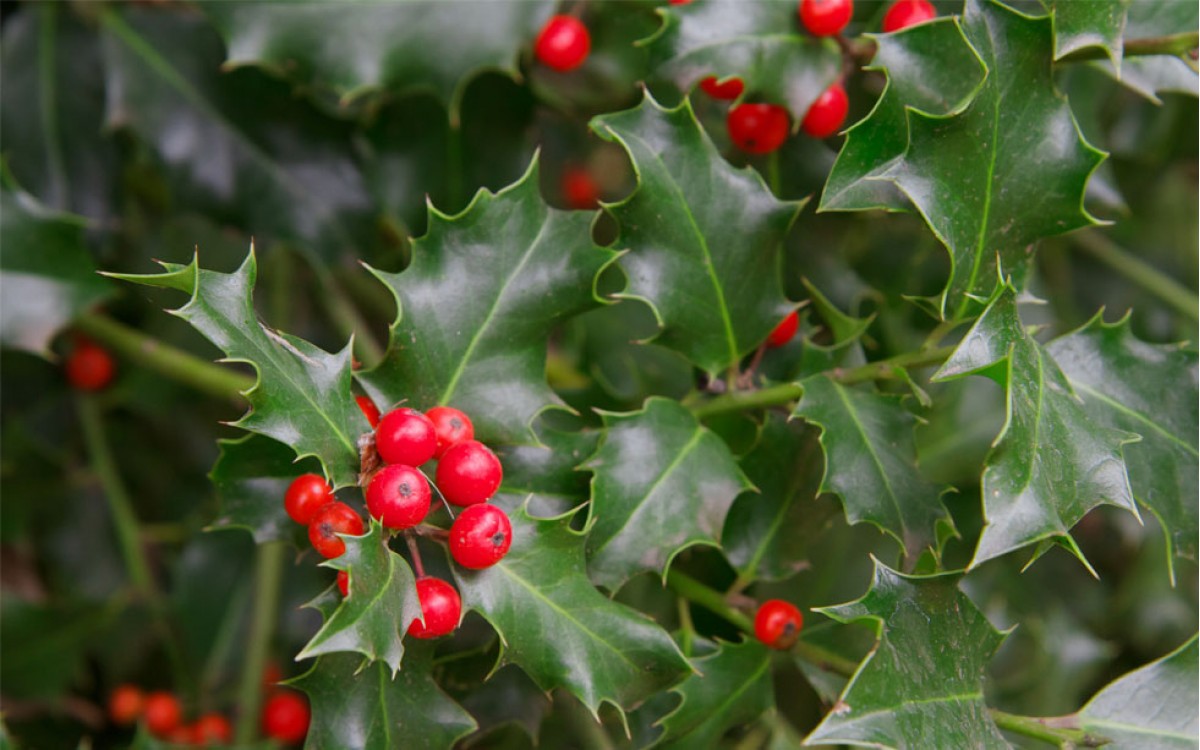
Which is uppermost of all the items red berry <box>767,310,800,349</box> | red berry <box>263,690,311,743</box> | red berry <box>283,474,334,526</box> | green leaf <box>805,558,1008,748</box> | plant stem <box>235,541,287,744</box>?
red berry <box>283,474,334,526</box>

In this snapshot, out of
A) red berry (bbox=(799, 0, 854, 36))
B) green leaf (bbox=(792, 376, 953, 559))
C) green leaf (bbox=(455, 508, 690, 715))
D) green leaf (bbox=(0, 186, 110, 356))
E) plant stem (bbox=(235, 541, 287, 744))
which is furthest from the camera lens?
plant stem (bbox=(235, 541, 287, 744))

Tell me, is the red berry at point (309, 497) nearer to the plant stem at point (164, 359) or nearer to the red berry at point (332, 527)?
the red berry at point (332, 527)

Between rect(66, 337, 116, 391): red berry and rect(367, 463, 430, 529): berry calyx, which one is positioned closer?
rect(367, 463, 430, 529): berry calyx

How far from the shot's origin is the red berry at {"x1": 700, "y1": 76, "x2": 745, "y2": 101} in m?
1.03

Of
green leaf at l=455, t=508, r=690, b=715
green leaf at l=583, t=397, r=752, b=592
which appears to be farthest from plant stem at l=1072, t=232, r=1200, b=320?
green leaf at l=455, t=508, r=690, b=715

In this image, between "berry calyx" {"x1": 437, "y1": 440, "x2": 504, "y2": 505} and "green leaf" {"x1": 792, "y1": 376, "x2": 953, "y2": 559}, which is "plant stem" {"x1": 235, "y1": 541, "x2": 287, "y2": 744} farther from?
"green leaf" {"x1": 792, "y1": 376, "x2": 953, "y2": 559}

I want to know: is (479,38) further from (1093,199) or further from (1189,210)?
(1189,210)

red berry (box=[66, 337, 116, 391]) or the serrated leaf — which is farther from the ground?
the serrated leaf

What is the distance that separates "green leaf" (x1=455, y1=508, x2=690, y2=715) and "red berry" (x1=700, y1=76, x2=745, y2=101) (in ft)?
1.51

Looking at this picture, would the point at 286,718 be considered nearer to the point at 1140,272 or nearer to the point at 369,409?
the point at 369,409

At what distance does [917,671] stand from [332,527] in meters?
0.43

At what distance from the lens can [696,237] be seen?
3.06ft

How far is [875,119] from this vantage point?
838mm

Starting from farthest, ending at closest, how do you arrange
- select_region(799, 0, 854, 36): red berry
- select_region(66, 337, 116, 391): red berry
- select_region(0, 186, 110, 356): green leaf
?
select_region(66, 337, 116, 391): red berry, select_region(0, 186, 110, 356): green leaf, select_region(799, 0, 854, 36): red berry
